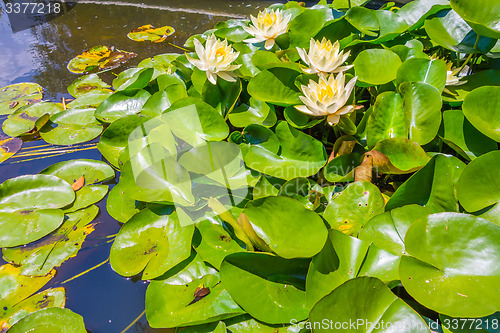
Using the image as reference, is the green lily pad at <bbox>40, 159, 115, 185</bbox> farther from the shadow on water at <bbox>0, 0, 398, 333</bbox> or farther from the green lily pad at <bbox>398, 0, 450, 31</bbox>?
the green lily pad at <bbox>398, 0, 450, 31</bbox>

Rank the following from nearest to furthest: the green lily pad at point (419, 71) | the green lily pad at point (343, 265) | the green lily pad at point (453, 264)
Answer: the green lily pad at point (453, 264), the green lily pad at point (343, 265), the green lily pad at point (419, 71)

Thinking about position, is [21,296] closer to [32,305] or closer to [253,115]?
[32,305]

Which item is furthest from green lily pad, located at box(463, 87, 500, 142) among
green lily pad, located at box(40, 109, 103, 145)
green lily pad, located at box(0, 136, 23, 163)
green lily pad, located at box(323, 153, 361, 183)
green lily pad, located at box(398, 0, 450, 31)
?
green lily pad, located at box(0, 136, 23, 163)

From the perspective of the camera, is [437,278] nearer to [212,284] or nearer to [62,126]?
[212,284]

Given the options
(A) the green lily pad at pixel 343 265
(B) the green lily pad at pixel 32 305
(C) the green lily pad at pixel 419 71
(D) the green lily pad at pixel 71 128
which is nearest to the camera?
(A) the green lily pad at pixel 343 265

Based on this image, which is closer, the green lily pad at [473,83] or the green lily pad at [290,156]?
the green lily pad at [290,156]

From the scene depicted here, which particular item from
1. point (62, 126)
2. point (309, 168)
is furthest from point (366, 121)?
Result: point (62, 126)

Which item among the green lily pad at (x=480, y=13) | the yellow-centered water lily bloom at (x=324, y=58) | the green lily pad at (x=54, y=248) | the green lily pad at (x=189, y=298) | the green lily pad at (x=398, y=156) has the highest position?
the green lily pad at (x=480, y=13)

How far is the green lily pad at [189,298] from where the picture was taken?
3.22ft

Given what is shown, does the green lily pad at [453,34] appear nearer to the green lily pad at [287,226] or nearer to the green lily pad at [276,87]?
the green lily pad at [276,87]

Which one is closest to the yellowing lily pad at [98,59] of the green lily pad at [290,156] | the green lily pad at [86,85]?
the green lily pad at [86,85]

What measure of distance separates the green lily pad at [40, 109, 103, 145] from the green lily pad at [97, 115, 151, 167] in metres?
0.37

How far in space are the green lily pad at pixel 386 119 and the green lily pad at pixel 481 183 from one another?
32 cm

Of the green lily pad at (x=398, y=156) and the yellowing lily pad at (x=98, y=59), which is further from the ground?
the green lily pad at (x=398, y=156)
